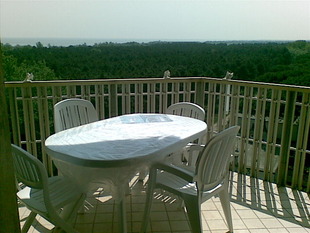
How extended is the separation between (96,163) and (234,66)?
1131 cm

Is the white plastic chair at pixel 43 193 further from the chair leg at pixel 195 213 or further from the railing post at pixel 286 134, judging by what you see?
the railing post at pixel 286 134

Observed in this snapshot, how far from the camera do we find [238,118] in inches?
153

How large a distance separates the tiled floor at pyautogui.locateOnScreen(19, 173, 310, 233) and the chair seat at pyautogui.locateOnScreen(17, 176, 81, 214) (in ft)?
1.74

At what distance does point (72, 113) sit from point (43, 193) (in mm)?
1361

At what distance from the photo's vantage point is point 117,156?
6.55ft

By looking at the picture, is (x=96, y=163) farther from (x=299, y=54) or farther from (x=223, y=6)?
(x=299, y=54)

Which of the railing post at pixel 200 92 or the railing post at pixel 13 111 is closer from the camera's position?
the railing post at pixel 13 111

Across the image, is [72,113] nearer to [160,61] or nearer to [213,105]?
[213,105]

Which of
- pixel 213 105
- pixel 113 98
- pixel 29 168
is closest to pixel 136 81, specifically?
pixel 113 98

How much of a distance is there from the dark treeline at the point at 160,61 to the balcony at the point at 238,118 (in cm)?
440

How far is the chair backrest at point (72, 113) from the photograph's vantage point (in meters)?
2.97

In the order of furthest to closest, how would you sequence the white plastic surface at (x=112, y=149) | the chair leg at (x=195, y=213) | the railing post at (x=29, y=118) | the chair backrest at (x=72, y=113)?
the railing post at (x=29, y=118)
the chair backrest at (x=72, y=113)
the chair leg at (x=195, y=213)
the white plastic surface at (x=112, y=149)

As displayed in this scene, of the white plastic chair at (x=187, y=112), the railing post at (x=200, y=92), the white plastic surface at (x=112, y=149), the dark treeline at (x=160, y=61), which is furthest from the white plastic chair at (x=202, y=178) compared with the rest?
the dark treeline at (x=160, y=61)

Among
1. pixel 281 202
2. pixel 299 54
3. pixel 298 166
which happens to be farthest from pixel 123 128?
pixel 299 54
